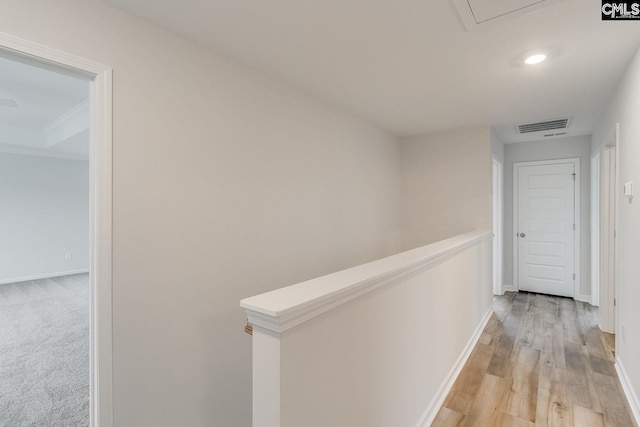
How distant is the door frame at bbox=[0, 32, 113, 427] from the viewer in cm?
145

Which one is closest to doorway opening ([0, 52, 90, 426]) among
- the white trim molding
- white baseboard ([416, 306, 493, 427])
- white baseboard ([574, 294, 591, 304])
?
the white trim molding

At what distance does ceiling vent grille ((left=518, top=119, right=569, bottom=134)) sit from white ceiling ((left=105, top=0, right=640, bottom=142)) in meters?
0.61

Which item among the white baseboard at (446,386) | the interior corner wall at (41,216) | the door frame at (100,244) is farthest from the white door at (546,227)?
the interior corner wall at (41,216)

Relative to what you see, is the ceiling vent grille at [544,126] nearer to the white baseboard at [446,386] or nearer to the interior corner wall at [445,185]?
the interior corner wall at [445,185]

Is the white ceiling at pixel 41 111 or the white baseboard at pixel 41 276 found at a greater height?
the white ceiling at pixel 41 111

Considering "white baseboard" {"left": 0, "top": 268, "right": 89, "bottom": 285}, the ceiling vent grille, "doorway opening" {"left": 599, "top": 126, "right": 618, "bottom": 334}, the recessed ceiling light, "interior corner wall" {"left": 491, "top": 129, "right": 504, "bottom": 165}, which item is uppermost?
the ceiling vent grille

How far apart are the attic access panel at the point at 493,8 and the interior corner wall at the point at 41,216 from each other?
7.44 m

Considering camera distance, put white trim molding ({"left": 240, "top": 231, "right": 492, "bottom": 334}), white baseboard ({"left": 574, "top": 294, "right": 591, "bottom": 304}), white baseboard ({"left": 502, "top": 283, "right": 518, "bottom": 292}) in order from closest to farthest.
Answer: white trim molding ({"left": 240, "top": 231, "right": 492, "bottom": 334}) < white baseboard ({"left": 574, "top": 294, "right": 591, "bottom": 304}) < white baseboard ({"left": 502, "top": 283, "right": 518, "bottom": 292})

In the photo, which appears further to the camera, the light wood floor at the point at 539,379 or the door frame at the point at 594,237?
the door frame at the point at 594,237

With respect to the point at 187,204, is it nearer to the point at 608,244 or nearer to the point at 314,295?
the point at 314,295

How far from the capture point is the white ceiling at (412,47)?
1.57m

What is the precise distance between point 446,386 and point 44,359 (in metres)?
3.54

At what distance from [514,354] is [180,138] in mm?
3307

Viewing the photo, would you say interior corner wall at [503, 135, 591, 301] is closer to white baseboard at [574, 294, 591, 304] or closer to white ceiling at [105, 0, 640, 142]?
white baseboard at [574, 294, 591, 304]
